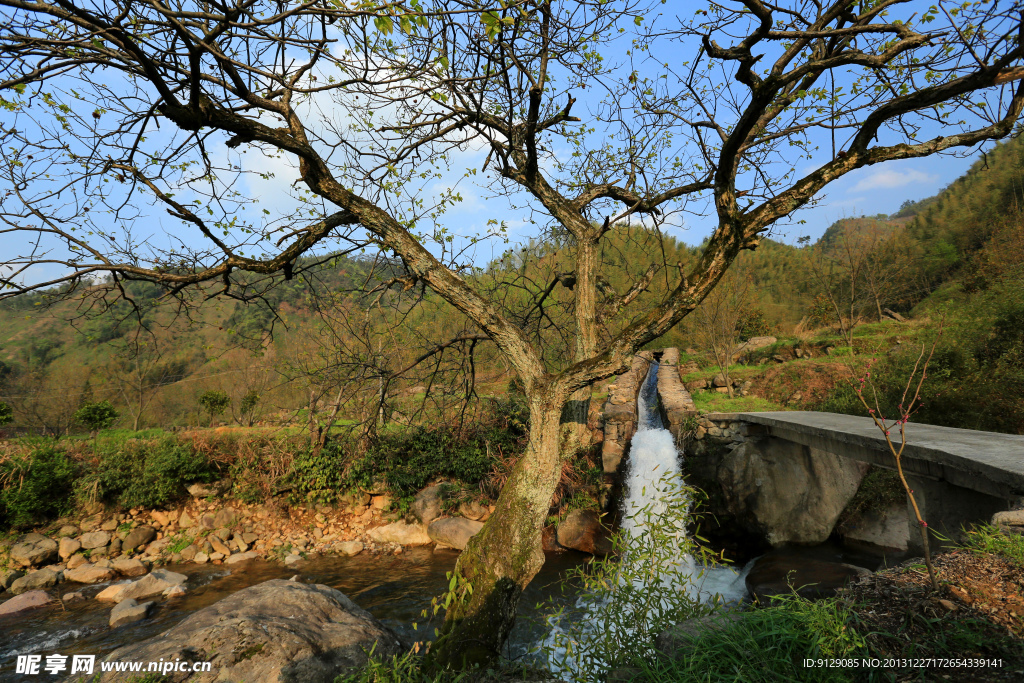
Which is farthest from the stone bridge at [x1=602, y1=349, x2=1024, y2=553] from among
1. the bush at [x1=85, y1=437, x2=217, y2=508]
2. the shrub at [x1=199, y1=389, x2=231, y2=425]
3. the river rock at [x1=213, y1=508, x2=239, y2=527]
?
the shrub at [x1=199, y1=389, x2=231, y2=425]

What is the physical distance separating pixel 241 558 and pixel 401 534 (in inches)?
111

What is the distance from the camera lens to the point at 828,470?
5.96 metres

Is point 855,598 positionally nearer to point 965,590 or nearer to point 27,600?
point 965,590

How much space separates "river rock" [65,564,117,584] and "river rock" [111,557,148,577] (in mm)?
102

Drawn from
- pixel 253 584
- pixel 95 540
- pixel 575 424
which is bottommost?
pixel 253 584

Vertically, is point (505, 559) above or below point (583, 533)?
above

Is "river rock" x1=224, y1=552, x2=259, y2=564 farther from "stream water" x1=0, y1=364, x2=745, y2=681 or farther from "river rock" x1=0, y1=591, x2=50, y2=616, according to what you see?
"river rock" x1=0, y1=591, x2=50, y2=616

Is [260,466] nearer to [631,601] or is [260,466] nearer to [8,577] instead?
[8,577]

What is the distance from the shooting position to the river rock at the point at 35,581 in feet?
22.5

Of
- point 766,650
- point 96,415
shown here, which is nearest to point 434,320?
point 96,415

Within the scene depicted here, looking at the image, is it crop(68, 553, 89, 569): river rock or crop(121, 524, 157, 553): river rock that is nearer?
crop(68, 553, 89, 569): river rock

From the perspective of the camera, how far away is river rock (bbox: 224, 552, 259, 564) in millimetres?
7655

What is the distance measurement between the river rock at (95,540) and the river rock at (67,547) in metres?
0.09

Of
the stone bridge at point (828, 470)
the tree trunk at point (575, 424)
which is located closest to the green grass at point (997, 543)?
A: the stone bridge at point (828, 470)
